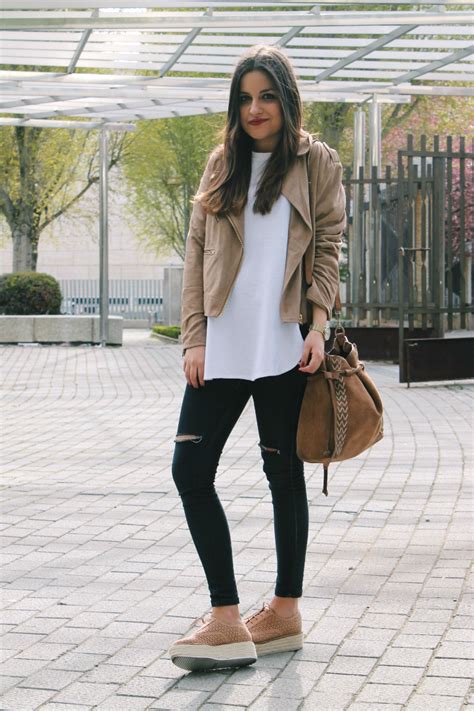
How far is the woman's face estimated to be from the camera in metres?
4.08

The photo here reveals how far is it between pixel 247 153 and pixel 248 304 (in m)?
0.48

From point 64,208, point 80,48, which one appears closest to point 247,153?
point 80,48

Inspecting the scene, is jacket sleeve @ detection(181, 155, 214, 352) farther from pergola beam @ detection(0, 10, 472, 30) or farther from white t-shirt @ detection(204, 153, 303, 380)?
pergola beam @ detection(0, 10, 472, 30)

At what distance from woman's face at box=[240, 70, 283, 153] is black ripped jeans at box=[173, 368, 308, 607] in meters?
0.74

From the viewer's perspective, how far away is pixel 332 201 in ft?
13.8

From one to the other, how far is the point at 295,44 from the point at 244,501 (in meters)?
10.1

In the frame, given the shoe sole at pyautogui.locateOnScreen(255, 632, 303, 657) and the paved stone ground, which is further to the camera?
the shoe sole at pyautogui.locateOnScreen(255, 632, 303, 657)

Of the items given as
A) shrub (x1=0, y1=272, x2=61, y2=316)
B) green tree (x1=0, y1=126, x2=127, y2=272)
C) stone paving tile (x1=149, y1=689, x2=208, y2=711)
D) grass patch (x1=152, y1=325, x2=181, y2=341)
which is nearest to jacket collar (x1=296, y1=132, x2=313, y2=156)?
stone paving tile (x1=149, y1=689, x2=208, y2=711)

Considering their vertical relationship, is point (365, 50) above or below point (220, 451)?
above

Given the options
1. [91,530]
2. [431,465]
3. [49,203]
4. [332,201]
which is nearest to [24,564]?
[91,530]

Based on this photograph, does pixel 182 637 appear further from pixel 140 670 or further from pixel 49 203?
pixel 49 203

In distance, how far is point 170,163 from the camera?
35656 millimetres

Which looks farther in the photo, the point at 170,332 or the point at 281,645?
the point at 170,332

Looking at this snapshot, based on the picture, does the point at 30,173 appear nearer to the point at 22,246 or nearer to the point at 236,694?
the point at 22,246
